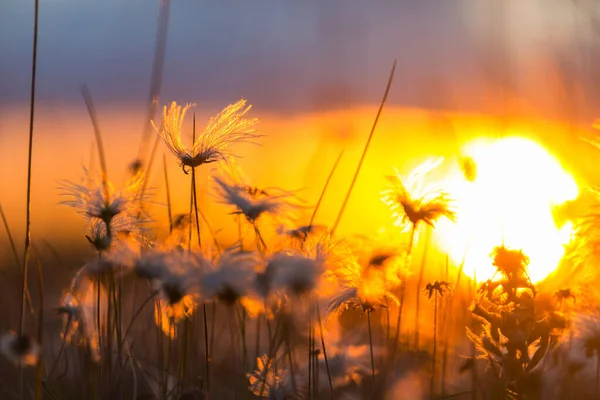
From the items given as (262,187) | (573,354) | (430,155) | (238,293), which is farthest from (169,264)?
(573,354)

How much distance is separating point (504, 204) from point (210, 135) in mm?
775

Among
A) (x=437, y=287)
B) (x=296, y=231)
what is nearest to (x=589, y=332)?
(x=437, y=287)

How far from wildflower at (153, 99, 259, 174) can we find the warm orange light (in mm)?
520

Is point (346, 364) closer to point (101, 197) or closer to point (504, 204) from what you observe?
point (504, 204)

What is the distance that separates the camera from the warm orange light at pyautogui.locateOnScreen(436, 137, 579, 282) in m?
2.05

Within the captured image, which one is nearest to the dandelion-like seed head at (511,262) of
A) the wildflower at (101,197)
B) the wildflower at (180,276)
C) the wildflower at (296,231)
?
the wildflower at (296,231)

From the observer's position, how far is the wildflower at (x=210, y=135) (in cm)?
180

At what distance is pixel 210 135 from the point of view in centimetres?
186

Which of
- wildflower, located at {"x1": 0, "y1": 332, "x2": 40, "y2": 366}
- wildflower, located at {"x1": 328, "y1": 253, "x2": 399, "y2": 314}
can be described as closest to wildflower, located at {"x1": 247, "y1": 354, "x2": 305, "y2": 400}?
wildflower, located at {"x1": 328, "y1": 253, "x2": 399, "y2": 314}

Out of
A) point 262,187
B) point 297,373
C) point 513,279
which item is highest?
point 262,187

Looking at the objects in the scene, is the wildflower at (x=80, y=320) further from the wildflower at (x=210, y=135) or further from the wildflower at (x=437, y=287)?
the wildflower at (x=437, y=287)

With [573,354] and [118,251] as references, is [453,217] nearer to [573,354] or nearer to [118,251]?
[573,354]

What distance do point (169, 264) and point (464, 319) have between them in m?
1.17

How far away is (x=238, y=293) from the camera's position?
1.44 m
